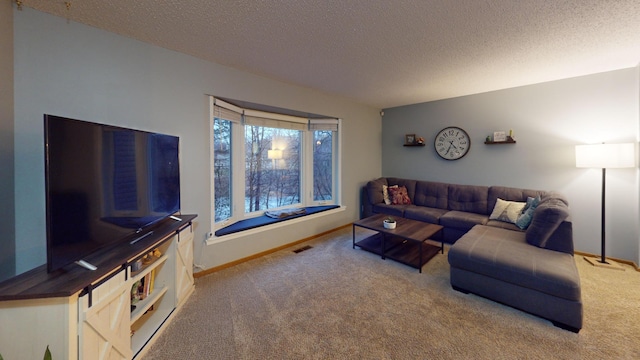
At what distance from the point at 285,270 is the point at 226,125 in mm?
2005

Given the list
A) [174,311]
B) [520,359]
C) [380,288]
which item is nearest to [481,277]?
[520,359]

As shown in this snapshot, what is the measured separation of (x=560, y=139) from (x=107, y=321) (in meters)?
5.12

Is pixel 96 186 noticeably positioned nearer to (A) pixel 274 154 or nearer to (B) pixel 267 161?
(B) pixel 267 161

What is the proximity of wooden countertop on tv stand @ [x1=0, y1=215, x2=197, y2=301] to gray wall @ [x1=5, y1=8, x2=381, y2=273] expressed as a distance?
2.44 feet

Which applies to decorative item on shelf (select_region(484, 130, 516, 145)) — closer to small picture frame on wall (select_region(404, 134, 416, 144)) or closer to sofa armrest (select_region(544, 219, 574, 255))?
small picture frame on wall (select_region(404, 134, 416, 144))

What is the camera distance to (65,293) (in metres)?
1.03

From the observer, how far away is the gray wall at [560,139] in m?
2.84

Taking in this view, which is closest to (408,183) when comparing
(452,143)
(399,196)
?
(399,196)

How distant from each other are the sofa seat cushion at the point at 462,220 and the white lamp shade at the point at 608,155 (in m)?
1.29

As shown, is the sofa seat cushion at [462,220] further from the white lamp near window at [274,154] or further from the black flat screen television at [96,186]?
the black flat screen television at [96,186]

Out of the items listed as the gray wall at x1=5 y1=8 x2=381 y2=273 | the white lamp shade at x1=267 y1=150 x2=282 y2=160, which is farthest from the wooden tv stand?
the white lamp shade at x1=267 y1=150 x2=282 y2=160

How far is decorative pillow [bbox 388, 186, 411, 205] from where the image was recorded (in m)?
4.27

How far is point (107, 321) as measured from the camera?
126 cm

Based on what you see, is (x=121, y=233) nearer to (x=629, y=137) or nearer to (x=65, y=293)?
(x=65, y=293)
